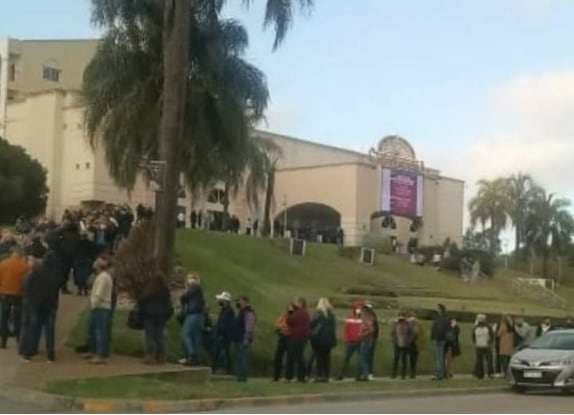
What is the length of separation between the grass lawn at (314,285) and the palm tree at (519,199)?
23.7 m

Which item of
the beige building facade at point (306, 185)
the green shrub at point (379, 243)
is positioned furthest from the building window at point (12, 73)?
the green shrub at point (379, 243)

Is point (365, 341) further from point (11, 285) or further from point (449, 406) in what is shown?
point (11, 285)

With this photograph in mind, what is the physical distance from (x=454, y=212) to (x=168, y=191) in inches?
3013

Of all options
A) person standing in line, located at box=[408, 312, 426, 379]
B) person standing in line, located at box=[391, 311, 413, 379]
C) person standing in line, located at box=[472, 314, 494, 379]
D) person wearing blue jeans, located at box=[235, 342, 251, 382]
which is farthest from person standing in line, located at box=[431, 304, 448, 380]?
person wearing blue jeans, located at box=[235, 342, 251, 382]

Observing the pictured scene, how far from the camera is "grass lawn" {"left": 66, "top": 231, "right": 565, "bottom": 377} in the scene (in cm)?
2562

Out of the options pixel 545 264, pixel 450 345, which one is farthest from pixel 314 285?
pixel 545 264

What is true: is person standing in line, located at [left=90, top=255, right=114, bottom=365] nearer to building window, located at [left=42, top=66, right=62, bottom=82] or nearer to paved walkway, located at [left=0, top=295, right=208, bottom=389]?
paved walkway, located at [left=0, top=295, right=208, bottom=389]

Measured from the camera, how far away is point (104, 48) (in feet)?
112

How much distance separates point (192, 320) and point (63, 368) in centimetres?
328

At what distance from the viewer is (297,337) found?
19906 millimetres

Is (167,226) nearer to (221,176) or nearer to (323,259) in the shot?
(221,176)

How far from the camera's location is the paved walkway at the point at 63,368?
15.7 metres

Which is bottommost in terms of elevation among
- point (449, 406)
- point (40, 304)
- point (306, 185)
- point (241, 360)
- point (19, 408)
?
point (449, 406)

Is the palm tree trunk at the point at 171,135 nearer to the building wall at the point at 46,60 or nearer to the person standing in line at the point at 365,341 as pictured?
the person standing in line at the point at 365,341
